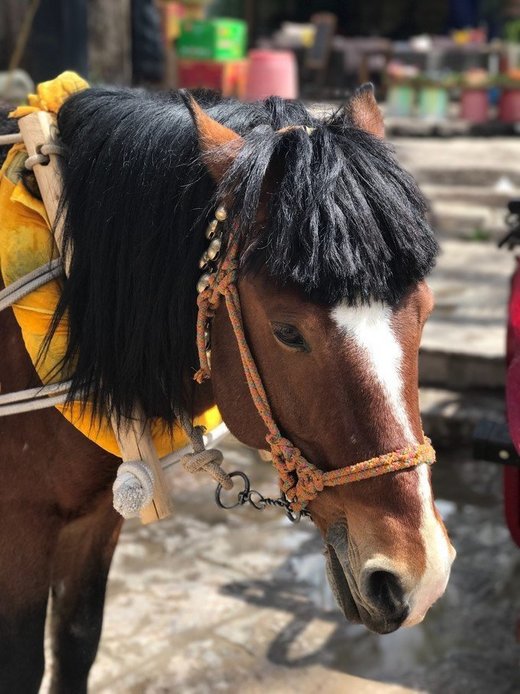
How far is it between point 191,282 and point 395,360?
42 centimetres

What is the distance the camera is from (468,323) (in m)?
5.16

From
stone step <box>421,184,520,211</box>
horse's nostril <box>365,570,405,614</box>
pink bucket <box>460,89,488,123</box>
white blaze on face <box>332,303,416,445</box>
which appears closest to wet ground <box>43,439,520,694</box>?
horse's nostril <box>365,570,405,614</box>

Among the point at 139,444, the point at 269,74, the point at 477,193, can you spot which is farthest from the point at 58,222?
the point at 269,74

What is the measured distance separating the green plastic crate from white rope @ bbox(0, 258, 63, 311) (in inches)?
292

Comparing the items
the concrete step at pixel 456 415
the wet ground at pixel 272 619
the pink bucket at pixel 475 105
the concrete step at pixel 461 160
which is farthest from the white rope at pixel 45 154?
the pink bucket at pixel 475 105

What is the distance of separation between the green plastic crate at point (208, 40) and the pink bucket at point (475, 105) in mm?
3138

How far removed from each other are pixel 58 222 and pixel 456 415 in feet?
9.61

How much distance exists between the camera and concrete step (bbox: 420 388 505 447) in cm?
423

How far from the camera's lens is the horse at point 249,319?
4.65 feet

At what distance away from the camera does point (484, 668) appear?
9.05 ft

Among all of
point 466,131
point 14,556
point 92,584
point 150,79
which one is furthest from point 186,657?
point 466,131

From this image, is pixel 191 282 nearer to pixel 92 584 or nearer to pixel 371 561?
pixel 371 561

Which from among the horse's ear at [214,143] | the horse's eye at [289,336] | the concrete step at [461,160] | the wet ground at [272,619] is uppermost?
the horse's ear at [214,143]

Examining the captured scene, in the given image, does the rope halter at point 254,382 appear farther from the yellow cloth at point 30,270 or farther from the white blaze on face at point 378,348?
the yellow cloth at point 30,270
